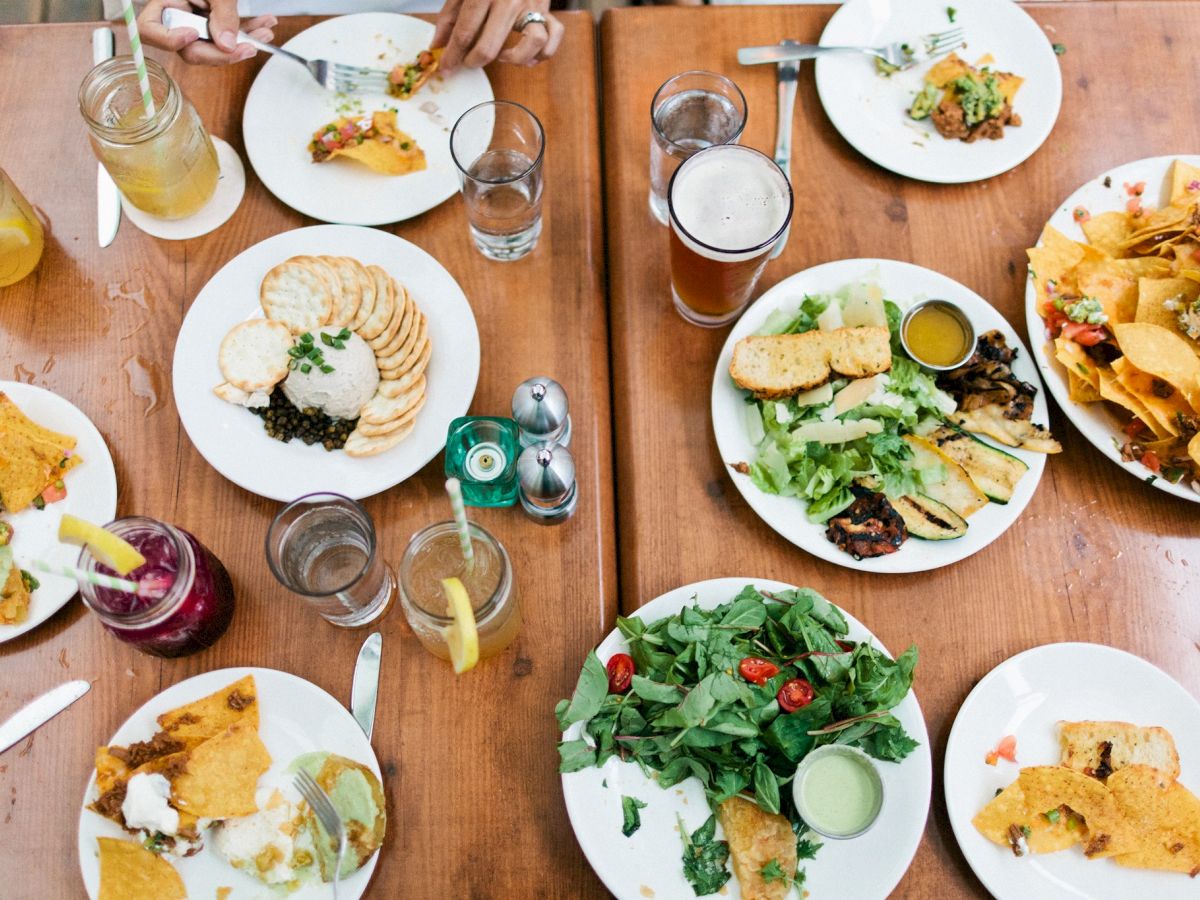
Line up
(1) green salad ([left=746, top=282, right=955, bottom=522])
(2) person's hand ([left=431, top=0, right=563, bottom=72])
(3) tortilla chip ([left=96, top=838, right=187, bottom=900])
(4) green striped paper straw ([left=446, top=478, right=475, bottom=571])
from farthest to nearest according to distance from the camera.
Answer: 1. (2) person's hand ([left=431, top=0, right=563, bottom=72])
2. (1) green salad ([left=746, top=282, right=955, bottom=522])
3. (3) tortilla chip ([left=96, top=838, right=187, bottom=900])
4. (4) green striped paper straw ([left=446, top=478, right=475, bottom=571])

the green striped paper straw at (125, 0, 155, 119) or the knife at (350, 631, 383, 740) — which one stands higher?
the green striped paper straw at (125, 0, 155, 119)

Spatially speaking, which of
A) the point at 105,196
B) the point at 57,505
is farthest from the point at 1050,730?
the point at 105,196

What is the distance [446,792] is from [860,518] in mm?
876

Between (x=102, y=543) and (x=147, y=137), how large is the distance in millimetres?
789

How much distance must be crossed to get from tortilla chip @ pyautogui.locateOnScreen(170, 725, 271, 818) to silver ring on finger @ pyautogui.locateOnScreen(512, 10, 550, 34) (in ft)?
4.86

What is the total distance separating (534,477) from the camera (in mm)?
1459

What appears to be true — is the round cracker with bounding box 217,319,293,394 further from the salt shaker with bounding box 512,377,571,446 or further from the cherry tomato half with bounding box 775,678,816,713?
the cherry tomato half with bounding box 775,678,816,713

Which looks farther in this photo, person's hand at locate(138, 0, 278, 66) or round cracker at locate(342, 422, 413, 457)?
person's hand at locate(138, 0, 278, 66)

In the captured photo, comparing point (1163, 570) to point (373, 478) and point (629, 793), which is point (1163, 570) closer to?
point (629, 793)

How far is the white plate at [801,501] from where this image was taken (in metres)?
1.53

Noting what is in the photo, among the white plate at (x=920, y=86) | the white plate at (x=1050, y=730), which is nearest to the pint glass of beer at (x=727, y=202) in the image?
the white plate at (x=920, y=86)

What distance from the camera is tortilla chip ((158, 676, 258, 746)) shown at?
1.42m

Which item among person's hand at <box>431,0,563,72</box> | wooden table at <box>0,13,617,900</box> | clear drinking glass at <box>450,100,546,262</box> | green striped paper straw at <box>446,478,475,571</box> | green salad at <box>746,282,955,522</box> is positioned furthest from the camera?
person's hand at <box>431,0,563,72</box>

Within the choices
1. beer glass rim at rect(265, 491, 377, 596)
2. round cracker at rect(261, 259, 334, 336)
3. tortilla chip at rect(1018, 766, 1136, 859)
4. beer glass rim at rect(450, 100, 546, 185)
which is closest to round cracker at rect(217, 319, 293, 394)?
round cracker at rect(261, 259, 334, 336)
